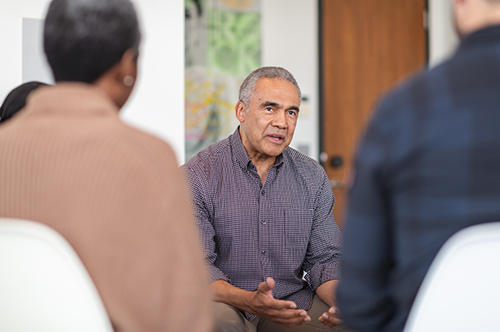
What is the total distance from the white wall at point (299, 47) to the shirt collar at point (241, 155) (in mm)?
1841

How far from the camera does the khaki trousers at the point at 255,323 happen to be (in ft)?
5.19

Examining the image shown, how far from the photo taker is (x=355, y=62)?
13.2 feet

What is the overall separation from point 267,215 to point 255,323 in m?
0.41

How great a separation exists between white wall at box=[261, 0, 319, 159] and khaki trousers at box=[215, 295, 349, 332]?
7.12ft

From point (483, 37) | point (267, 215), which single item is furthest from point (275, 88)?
point (483, 37)

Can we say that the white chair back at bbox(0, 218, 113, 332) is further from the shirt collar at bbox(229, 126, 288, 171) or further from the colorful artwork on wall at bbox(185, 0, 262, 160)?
the colorful artwork on wall at bbox(185, 0, 262, 160)

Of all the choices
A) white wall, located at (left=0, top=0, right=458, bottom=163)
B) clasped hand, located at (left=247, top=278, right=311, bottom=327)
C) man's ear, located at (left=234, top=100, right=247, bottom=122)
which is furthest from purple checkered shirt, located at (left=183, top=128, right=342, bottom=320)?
white wall, located at (left=0, top=0, right=458, bottom=163)

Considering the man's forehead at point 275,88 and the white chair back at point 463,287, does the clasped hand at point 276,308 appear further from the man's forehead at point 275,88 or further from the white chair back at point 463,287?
the man's forehead at point 275,88

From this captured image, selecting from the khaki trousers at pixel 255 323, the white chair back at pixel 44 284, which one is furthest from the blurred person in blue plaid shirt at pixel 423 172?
the khaki trousers at pixel 255 323

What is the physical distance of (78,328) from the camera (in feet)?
2.39

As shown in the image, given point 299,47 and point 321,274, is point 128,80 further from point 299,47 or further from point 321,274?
point 299,47

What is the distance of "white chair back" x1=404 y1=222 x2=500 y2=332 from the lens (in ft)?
2.19

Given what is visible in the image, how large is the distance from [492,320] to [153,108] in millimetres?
2095

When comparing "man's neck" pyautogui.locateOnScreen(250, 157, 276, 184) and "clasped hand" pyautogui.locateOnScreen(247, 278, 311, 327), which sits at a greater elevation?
"man's neck" pyautogui.locateOnScreen(250, 157, 276, 184)
